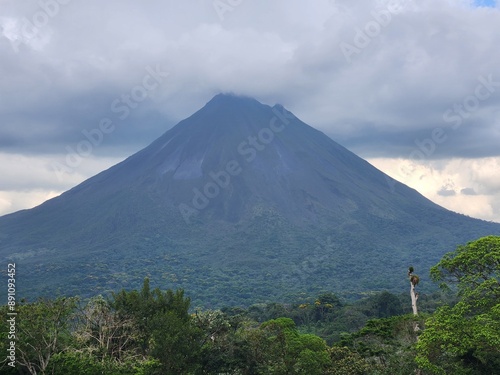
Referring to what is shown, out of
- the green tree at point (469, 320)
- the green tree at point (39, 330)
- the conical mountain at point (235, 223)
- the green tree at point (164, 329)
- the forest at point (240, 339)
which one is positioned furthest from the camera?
the conical mountain at point (235, 223)

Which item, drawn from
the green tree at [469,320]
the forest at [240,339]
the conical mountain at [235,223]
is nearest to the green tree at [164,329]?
the forest at [240,339]

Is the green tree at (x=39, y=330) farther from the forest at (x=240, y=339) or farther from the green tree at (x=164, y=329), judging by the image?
the green tree at (x=164, y=329)

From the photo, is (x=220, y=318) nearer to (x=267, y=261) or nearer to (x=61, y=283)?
(x=61, y=283)

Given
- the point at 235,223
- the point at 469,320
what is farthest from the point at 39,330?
the point at 235,223

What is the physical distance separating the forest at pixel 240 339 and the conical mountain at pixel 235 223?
6087cm

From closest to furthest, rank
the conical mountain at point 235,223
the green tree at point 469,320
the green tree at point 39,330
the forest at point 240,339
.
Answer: the green tree at point 469,320
the forest at point 240,339
the green tree at point 39,330
the conical mountain at point 235,223

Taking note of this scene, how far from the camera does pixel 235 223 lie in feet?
429

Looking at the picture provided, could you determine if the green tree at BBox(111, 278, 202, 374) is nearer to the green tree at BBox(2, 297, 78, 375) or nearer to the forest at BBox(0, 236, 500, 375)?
the forest at BBox(0, 236, 500, 375)

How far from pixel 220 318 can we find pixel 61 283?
75.9m

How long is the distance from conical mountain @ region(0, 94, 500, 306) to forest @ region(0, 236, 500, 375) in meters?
60.9

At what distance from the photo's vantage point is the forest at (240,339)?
15.3 m

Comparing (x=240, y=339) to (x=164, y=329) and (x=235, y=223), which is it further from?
(x=235, y=223)

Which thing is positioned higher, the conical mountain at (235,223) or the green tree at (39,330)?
the conical mountain at (235,223)

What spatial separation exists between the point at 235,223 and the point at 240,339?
109 m
